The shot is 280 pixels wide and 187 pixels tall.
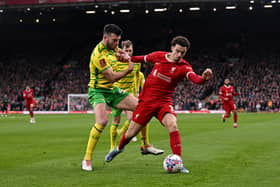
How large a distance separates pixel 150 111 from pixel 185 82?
4821 centimetres


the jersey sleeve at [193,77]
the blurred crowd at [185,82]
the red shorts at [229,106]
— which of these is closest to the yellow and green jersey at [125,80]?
the jersey sleeve at [193,77]

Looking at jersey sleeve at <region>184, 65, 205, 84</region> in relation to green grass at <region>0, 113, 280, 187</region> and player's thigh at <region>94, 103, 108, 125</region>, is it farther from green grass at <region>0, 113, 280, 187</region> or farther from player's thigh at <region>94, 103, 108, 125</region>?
player's thigh at <region>94, 103, 108, 125</region>

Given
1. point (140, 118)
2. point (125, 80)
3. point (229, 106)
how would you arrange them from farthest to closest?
point (229, 106) → point (125, 80) → point (140, 118)

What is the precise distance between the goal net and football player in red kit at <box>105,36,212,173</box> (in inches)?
1711

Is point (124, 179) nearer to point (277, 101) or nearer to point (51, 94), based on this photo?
point (277, 101)

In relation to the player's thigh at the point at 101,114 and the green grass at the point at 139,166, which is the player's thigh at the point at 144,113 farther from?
the green grass at the point at 139,166

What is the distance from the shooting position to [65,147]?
15.4 meters

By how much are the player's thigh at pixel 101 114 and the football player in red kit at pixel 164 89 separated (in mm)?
498

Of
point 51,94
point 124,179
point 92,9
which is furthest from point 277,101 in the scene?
point 124,179

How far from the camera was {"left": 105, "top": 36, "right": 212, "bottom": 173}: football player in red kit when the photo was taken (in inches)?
379

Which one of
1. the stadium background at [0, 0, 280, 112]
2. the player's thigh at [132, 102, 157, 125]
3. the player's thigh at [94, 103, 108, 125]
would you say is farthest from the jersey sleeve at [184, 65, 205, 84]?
the stadium background at [0, 0, 280, 112]

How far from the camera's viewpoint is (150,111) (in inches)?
392

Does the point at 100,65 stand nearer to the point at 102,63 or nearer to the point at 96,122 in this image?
the point at 102,63

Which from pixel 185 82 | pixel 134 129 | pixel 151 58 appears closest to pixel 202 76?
pixel 151 58
